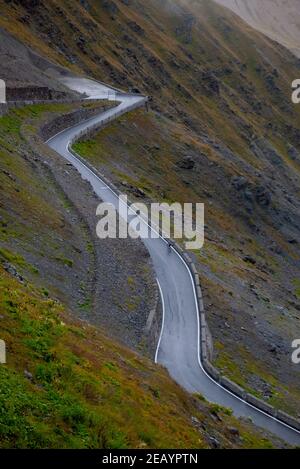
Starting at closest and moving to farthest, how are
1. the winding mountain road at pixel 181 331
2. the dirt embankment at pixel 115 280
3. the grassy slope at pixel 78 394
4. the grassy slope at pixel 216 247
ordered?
the grassy slope at pixel 78 394
the dirt embankment at pixel 115 280
the winding mountain road at pixel 181 331
the grassy slope at pixel 216 247

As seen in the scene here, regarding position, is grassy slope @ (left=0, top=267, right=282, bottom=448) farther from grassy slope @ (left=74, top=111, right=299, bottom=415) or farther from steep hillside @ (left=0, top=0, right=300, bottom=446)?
grassy slope @ (left=74, top=111, right=299, bottom=415)

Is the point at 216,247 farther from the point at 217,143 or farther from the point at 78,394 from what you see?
the point at 217,143

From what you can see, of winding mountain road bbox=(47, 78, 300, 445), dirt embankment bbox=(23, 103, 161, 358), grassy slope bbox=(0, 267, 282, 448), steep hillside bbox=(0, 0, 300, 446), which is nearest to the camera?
grassy slope bbox=(0, 267, 282, 448)

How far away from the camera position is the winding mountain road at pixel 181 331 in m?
27.8

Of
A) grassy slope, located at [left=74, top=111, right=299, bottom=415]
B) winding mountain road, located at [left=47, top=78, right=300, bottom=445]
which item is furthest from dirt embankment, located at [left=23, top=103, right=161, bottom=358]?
grassy slope, located at [left=74, top=111, right=299, bottom=415]

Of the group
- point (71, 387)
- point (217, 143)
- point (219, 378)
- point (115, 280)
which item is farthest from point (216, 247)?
point (217, 143)

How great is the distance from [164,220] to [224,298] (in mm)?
14252

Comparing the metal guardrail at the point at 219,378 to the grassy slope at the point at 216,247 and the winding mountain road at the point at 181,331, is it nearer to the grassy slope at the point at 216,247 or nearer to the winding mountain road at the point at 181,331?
the winding mountain road at the point at 181,331

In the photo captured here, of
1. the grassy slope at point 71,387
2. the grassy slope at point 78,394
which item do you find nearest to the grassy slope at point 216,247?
the grassy slope at point 71,387

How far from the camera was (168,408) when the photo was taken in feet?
63.8

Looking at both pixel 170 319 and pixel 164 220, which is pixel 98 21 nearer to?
pixel 164 220

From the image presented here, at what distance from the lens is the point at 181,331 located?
108 feet

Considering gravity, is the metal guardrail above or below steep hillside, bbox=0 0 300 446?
below

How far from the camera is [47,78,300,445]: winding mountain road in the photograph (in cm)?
2777
